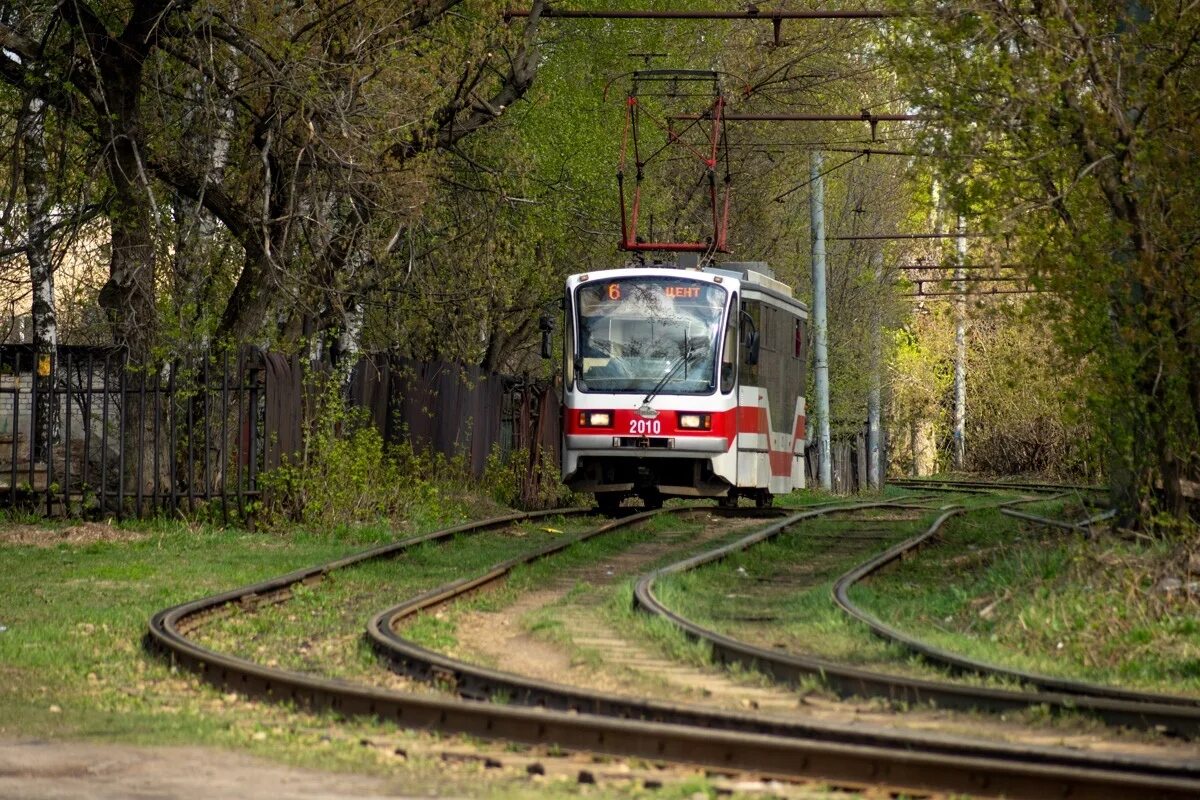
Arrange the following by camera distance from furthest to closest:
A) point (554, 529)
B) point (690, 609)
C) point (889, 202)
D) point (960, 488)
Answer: point (889, 202), point (960, 488), point (554, 529), point (690, 609)

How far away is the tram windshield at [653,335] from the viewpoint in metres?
22.8

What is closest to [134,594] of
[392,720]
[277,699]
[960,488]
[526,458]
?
[277,699]

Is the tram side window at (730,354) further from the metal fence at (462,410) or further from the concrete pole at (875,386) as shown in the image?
the concrete pole at (875,386)

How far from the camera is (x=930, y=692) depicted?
27.8 ft

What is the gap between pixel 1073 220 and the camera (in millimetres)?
14008

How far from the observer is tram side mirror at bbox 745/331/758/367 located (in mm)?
22922

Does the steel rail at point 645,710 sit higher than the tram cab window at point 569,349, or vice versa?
the tram cab window at point 569,349

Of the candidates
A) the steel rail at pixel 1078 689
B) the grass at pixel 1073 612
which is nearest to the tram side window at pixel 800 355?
the grass at pixel 1073 612

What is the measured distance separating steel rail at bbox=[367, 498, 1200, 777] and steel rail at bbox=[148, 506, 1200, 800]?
70 mm

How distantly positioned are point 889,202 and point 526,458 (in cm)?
2277

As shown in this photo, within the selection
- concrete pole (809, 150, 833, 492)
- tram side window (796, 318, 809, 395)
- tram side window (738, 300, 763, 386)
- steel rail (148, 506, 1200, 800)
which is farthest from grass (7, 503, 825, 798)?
concrete pole (809, 150, 833, 492)

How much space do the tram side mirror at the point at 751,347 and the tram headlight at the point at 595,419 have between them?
194cm

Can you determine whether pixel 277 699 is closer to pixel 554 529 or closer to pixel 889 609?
pixel 889 609

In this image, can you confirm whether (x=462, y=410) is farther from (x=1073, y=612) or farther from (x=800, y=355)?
(x=1073, y=612)
